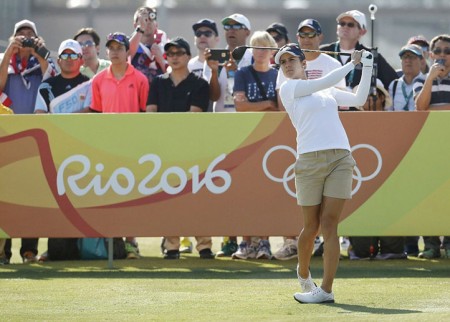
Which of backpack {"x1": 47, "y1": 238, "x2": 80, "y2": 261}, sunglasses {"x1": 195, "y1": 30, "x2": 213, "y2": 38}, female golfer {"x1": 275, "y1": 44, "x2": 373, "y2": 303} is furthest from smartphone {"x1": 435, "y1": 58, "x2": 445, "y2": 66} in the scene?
backpack {"x1": 47, "y1": 238, "x2": 80, "y2": 261}

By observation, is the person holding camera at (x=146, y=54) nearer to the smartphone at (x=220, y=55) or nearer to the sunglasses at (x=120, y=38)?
the sunglasses at (x=120, y=38)

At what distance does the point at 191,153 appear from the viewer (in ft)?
46.9

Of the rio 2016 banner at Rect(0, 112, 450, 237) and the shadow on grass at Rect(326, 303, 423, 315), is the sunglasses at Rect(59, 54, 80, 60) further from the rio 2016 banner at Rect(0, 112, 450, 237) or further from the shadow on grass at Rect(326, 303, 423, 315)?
the shadow on grass at Rect(326, 303, 423, 315)

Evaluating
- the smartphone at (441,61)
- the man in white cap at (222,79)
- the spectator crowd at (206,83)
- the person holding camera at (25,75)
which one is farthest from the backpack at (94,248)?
the smartphone at (441,61)

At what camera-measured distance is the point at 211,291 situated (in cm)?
1236

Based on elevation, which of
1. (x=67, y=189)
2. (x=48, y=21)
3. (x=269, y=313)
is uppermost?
(x=48, y=21)

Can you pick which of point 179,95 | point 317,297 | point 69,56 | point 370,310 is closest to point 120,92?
point 179,95

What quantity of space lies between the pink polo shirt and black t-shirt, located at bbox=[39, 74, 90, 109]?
313 mm

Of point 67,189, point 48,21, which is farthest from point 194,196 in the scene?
point 48,21

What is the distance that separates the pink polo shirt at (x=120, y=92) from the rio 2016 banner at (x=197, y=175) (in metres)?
1.45

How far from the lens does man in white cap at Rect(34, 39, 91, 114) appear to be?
15.9m

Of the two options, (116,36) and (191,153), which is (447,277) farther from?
(116,36)

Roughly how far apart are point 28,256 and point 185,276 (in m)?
2.63

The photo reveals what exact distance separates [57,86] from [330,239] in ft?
18.6
